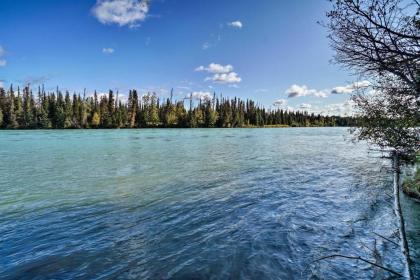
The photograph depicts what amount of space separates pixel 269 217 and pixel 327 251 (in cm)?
256

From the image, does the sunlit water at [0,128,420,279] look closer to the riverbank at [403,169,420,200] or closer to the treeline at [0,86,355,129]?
the riverbank at [403,169,420,200]

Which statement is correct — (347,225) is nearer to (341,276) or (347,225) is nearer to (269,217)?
(269,217)

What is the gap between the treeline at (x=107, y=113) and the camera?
306ft

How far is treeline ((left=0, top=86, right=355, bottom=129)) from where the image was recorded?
306 feet

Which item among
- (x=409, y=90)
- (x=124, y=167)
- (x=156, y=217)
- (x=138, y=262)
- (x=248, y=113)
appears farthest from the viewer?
(x=248, y=113)

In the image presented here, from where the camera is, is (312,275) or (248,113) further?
(248,113)

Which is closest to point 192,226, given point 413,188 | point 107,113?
point 413,188

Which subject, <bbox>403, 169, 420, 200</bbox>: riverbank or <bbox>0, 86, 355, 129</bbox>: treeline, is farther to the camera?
<bbox>0, 86, 355, 129</bbox>: treeline

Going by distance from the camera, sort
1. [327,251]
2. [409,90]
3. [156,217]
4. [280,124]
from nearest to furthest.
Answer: [327,251]
[409,90]
[156,217]
[280,124]

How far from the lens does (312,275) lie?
564 cm

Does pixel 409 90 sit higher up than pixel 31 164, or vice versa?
pixel 409 90

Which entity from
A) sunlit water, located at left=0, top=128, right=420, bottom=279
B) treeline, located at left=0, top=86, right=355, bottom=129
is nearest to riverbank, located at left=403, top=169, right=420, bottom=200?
sunlit water, located at left=0, top=128, right=420, bottom=279

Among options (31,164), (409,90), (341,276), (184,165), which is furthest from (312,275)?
(31,164)

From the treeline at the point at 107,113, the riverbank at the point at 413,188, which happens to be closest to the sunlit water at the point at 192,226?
the riverbank at the point at 413,188
